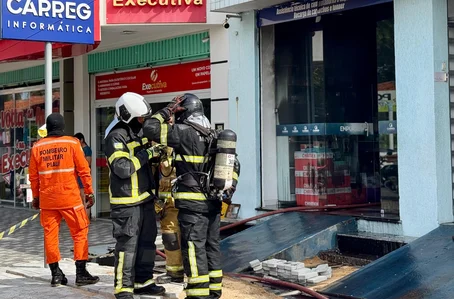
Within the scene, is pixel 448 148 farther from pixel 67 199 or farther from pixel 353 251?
pixel 67 199

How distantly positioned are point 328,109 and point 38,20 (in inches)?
170

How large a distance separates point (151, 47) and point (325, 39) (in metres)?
3.73

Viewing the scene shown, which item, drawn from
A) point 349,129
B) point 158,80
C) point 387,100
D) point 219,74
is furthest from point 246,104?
point 158,80

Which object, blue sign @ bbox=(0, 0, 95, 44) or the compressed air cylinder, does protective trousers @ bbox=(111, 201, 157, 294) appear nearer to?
the compressed air cylinder

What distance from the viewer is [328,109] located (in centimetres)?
1068

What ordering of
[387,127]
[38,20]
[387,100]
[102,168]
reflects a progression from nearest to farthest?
[38,20] < [387,127] < [387,100] < [102,168]

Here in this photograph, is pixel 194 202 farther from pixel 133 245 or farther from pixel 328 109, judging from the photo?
pixel 328 109

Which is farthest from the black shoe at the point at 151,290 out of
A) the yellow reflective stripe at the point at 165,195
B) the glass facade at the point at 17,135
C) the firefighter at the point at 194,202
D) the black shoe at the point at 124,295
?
the glass facade at the point at 17,135

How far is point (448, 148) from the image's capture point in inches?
332

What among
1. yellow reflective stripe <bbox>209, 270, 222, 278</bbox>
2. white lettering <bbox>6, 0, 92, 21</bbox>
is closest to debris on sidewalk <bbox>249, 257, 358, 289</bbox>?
yellow reflective stripe <bbox>209, 270, 222, 278</bbox>

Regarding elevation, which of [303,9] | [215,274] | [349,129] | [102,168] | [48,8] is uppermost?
[303,9]

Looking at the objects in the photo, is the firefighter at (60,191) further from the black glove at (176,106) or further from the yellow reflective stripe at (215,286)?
the yellow reflective stripe at (215,286)

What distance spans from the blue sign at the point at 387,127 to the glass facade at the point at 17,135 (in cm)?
946

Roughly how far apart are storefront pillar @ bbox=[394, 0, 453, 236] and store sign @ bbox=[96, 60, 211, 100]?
422 cm
